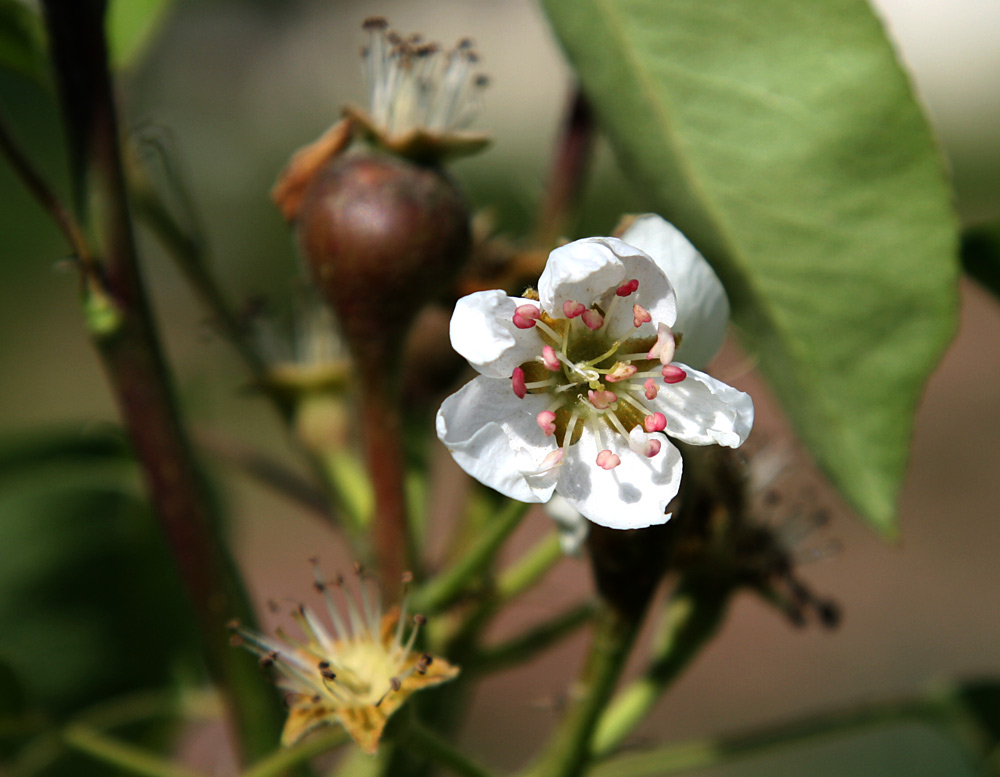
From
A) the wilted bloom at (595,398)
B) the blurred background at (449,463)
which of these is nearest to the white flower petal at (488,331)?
the wilted bloom at (595,398)

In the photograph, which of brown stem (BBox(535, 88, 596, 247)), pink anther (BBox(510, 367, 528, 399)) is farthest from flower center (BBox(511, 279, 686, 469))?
brown stem (BBox(535, 88, 596, 247))

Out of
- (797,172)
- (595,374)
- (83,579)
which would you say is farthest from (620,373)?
(83,579)

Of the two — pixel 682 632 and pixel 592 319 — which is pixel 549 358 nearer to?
pixel 592 319

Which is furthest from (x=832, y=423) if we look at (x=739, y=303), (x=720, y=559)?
(x=720, y=559)

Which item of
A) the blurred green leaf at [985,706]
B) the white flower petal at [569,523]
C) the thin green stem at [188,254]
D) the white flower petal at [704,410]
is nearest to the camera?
the white flower petal at [704,410]

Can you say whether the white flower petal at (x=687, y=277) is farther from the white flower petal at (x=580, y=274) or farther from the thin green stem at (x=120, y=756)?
the thin green stem at (x=120, y=756)

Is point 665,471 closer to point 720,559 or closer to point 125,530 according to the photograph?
point 720,559

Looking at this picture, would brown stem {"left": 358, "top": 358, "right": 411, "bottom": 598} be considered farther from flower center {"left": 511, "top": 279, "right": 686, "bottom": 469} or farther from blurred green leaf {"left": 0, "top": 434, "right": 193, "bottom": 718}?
blurred green leaf {"left": 0, "top": 434, "right": 193, "bottom": 718}
